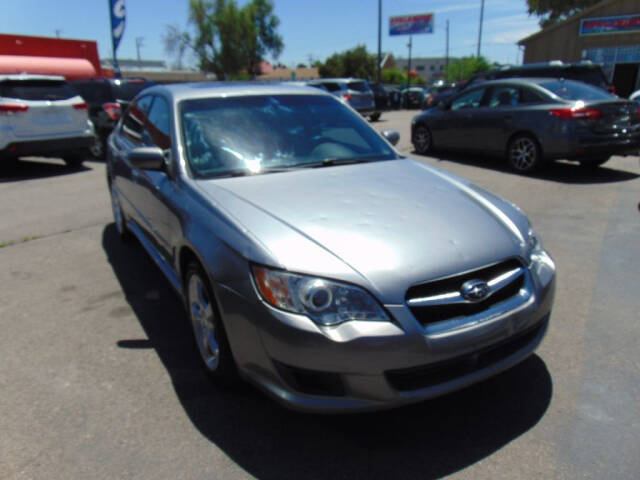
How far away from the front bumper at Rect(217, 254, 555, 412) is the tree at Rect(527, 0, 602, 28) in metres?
44.2

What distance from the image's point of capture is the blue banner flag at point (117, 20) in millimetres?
19078

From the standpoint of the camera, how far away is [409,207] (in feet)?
8.76

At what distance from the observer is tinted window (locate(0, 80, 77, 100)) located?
9.03 meters

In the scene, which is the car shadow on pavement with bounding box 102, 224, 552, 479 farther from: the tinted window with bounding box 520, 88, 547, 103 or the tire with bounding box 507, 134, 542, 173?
the tinted window with bounding box 520, 88, 547, 103

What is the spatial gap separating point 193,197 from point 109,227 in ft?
12.0

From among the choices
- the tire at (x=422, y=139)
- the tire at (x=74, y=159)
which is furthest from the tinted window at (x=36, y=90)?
the tire at (x=422, y=139)

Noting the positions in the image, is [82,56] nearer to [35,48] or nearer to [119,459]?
[35,48]

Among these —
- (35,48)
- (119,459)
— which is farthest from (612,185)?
(35,48)

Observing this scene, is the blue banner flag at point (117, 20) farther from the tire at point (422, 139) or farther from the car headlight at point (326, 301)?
the car headlight at point (326, 301)

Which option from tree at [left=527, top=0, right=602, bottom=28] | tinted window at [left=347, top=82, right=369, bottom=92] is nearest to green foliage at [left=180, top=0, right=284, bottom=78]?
tree at [left=527, top=0, right=602, bottom=28]

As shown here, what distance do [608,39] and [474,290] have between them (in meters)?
27.9

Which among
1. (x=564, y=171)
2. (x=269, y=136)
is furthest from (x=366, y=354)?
(x=564, y=171)

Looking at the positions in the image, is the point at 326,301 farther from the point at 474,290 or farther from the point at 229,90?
the point at 229,90

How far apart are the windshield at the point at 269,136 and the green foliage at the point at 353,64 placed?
70.9 metres
